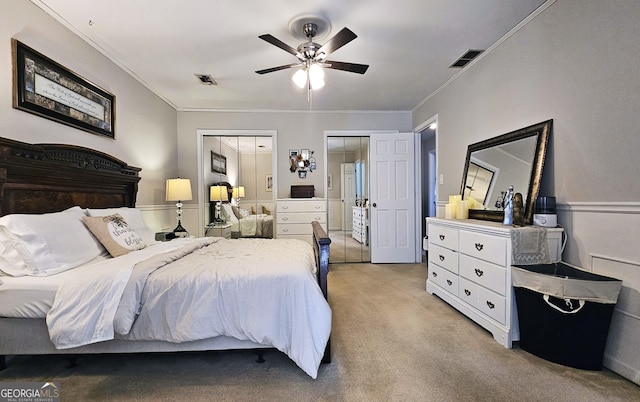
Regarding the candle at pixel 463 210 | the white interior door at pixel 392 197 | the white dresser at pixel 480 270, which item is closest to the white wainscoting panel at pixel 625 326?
the white dresser at pixel 480 270

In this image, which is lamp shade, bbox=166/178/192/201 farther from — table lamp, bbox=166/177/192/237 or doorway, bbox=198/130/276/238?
doorway, bbox=198/130/276/238

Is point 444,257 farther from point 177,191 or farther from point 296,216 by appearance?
point 177,191

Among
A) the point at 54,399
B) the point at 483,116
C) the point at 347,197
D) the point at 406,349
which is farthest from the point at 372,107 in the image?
the point at 54,399

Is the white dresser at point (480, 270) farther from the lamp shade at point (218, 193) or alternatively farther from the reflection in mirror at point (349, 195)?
the lamp shade at point (218, 193)

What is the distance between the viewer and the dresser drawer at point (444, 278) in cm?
279

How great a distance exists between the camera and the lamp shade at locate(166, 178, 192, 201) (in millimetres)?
3873

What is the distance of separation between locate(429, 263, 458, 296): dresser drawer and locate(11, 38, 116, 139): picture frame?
3764mm

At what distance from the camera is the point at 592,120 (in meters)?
1.94

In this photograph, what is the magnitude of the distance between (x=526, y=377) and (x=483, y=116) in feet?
8.02

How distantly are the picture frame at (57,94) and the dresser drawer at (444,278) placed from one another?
376 cm

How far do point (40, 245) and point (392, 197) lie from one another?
4.23m

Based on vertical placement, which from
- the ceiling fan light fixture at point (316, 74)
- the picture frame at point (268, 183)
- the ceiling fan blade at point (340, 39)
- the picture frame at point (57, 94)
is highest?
the ceiling fan blade at point (340, 39)

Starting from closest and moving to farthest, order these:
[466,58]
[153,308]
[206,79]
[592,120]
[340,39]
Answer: [153,308]
[592,120]
[340,39]
[466,58]
[206,79]

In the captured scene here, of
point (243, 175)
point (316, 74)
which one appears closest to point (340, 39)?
point (316, 74)
